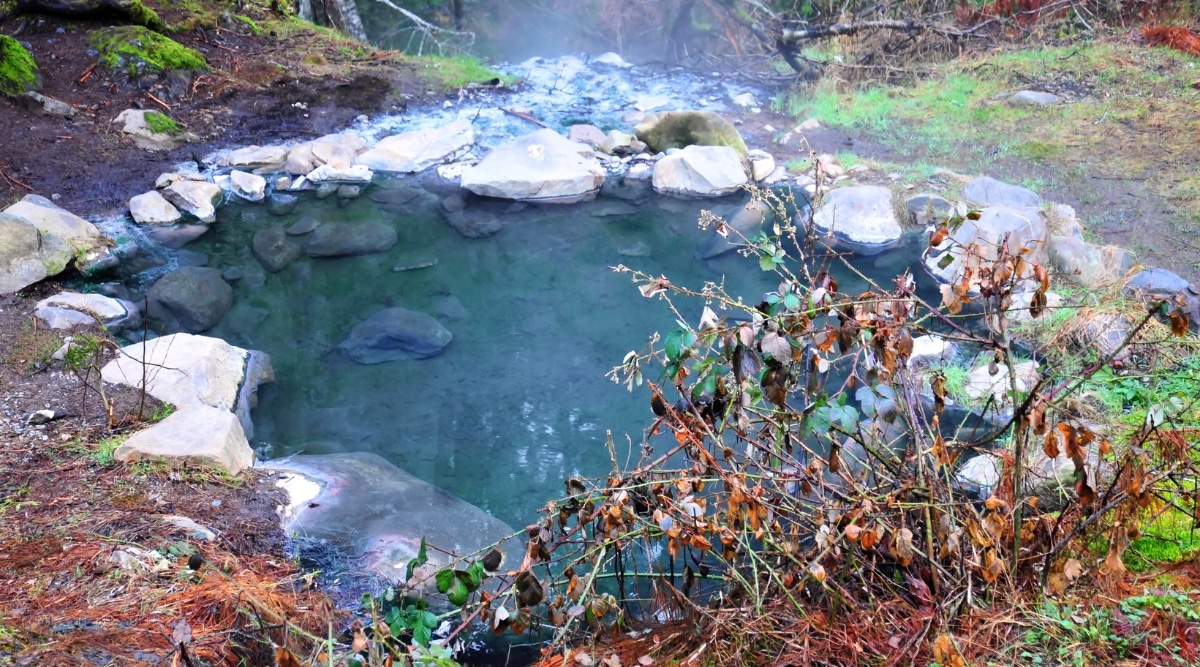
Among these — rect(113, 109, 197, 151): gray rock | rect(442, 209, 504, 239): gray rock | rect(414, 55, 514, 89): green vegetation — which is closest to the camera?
rect(442, 209, 504, 239): gray rock

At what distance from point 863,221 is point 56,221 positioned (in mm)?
7019

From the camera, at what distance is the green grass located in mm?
8094

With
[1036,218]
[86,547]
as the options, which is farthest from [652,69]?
[86,547]

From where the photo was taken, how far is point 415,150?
29.9 feet

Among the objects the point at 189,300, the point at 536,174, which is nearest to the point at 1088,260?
the point at 536,174

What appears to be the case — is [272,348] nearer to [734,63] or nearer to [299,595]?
[299,595]

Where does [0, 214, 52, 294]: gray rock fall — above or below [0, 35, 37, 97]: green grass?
below

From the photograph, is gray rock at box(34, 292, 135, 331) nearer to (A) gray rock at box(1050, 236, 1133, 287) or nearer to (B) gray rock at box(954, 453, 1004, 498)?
(B) gray rock at box(954, 453, 1004, 498)

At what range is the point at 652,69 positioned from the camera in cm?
1298

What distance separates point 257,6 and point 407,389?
8.37 metres

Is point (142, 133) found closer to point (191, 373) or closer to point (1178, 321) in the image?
point (191, 373)

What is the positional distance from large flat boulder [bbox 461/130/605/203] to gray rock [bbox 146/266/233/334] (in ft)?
9.64

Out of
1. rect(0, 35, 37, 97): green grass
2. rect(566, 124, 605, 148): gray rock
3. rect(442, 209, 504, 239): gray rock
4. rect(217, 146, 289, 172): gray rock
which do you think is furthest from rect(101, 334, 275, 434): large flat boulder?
rect(566, 124, 605, 148): gray rock

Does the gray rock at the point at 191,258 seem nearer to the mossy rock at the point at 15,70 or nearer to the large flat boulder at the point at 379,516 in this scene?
the mossy rock at the point at 15,70
